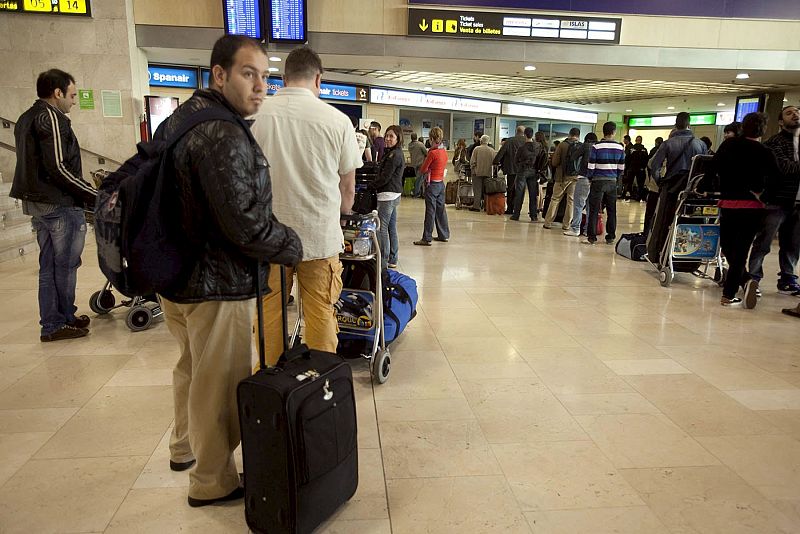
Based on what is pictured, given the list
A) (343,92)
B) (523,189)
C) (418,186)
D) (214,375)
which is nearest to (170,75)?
(343,92)

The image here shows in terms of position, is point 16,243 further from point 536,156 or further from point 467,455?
point 536,156

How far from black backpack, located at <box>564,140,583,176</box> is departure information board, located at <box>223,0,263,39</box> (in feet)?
16.8

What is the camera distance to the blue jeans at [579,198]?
28.3ft

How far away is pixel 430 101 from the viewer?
15.7 meters

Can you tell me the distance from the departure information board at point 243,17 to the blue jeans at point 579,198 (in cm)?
526

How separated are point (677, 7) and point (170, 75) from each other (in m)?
9.61

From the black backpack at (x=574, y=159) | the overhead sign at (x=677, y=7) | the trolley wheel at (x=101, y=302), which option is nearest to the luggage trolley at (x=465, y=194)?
the black backpack at (x=574, y=159)

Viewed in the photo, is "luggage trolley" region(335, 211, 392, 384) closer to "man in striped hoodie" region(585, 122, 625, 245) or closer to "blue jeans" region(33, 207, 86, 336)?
"blue jeans" region(33, 207, 86, 336)

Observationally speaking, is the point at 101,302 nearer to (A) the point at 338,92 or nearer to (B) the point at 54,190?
(B) the point at 54,190

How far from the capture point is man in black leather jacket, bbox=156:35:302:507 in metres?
1.61

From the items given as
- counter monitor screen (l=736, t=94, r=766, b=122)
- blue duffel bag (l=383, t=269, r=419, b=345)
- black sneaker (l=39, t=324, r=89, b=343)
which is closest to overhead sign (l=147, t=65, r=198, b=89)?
black sneaker (l=39, t=324, r=89, b=343)

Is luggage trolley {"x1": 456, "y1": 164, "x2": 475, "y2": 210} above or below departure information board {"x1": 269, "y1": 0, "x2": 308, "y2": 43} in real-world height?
below

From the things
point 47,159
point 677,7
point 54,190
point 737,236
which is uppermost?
point 677,7

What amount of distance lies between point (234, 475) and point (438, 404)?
1.17 meters
